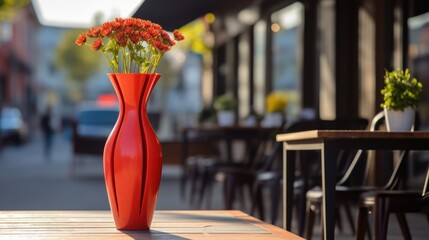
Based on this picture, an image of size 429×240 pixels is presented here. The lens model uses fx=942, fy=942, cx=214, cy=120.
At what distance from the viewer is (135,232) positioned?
3.72m

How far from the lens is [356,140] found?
15.4 ft

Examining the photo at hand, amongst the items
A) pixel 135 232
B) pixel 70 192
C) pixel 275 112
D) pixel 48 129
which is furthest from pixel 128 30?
pixel 48 129

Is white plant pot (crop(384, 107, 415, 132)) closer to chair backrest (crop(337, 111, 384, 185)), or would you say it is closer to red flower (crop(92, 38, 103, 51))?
chair backrest (crop(337, 111, 384, 185))

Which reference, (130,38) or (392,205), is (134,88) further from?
(392,205)

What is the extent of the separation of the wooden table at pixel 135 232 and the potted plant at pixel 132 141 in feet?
Result: 0.32

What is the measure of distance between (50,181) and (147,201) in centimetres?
1100

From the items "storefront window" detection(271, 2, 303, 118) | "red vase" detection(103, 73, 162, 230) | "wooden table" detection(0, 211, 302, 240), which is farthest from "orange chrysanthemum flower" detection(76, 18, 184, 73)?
"storefront window" detection(271, 2, 303, 118)

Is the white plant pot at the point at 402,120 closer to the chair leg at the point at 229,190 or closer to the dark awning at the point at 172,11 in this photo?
the chair leg at the point at 229,190

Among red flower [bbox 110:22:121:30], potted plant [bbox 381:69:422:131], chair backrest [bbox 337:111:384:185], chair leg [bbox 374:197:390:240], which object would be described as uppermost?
red flower [bbox 110:22:121:30]

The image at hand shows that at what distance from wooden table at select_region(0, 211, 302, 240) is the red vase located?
0.08 meters

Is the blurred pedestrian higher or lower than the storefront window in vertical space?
lower

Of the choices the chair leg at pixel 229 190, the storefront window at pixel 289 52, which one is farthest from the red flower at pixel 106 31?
the storefront window at pixel 289 52

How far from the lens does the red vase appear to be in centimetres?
378

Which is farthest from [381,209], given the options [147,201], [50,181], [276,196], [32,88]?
[32,88]
